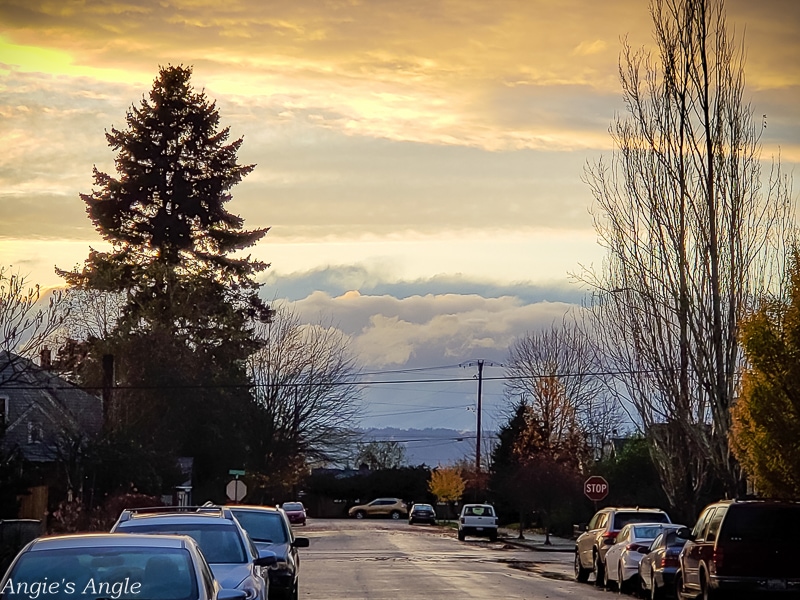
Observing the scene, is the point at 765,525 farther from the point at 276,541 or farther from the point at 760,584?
the point at 276,541

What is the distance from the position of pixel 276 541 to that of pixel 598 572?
487 inches

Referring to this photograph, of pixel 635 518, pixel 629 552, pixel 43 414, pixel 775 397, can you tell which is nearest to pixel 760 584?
pixel 775 397

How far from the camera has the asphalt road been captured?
25.2 meters

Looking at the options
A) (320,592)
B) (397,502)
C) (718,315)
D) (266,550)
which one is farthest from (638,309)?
(397,502)

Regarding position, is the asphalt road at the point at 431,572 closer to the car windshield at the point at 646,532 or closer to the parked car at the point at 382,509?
the car windshield at the point at 646,532

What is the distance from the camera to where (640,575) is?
88.2 ft

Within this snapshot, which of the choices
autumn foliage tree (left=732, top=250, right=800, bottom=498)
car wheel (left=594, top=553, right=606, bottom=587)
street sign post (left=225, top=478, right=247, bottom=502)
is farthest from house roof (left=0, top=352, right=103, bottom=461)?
autumn foliage tree (left=732, top=250, right=800, bottom=498)

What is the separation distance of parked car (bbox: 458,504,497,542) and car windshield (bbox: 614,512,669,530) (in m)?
29.7

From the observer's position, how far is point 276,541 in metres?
20.6

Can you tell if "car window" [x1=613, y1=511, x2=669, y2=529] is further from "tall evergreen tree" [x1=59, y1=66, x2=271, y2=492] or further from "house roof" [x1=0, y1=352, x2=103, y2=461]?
"tall evergreen tree" [x1=59, y1=66, x2=271, y2=492]

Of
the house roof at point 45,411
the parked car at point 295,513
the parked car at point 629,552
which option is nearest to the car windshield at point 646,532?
the parked car at point 629,552

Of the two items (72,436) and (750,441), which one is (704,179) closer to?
(750,441)

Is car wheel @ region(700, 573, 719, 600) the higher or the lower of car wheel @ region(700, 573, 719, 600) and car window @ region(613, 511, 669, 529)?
the lower

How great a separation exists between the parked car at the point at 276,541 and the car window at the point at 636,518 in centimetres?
1157
